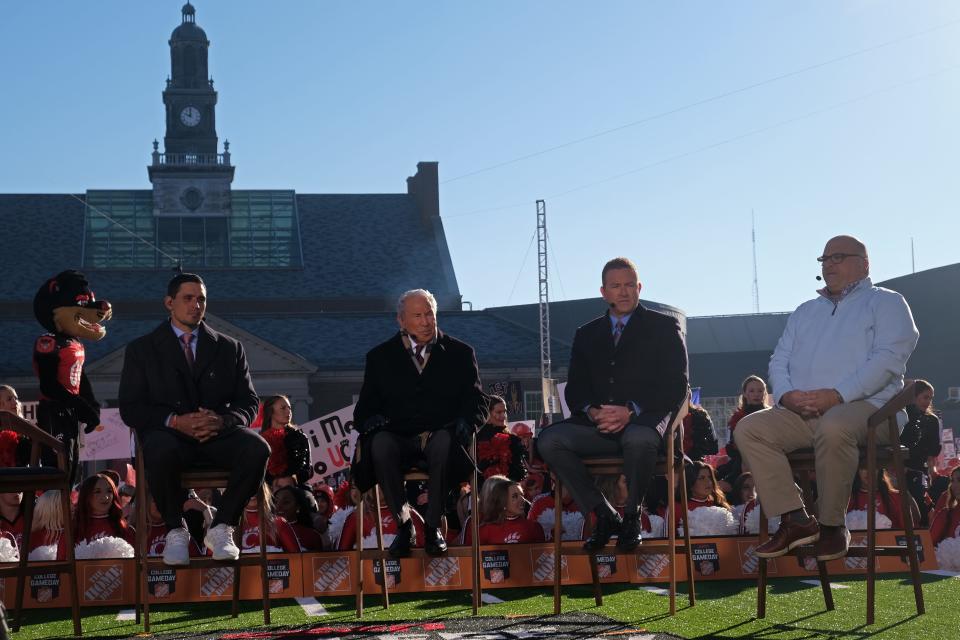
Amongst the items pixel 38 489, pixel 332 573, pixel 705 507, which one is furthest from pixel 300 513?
pixel 38 489

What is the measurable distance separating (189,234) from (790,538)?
5481 centimetres

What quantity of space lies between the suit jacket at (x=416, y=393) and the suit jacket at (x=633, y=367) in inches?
24.7

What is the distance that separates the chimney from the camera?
63.6 m

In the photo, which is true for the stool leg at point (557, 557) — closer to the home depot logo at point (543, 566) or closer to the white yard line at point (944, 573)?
the home depot logo at point (543, 566)

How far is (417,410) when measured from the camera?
7723 millimetres

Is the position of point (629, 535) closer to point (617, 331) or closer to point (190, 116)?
point (617, 331)

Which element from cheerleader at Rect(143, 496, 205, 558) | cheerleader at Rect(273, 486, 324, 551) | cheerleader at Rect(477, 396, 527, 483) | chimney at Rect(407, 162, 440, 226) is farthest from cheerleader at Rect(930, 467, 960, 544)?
chimney at Rect(407, 162, 440, 226)

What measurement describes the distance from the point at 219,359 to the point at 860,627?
3964mm

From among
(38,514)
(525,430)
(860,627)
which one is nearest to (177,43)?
(525,430)

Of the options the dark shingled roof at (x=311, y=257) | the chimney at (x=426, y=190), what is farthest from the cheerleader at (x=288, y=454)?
the chimney at (x=426, y=190)

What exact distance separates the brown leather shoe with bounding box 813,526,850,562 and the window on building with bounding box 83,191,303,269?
53479 millimetres

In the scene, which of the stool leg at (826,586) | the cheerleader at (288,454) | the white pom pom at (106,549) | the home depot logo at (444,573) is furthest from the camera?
the cheerleader at (288,454)

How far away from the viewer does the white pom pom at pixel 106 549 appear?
9.00 meters

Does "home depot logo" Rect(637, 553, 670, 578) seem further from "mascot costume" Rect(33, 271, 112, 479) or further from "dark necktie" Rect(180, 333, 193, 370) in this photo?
"mascot costume" Rect(33, 271, 112, 479)
